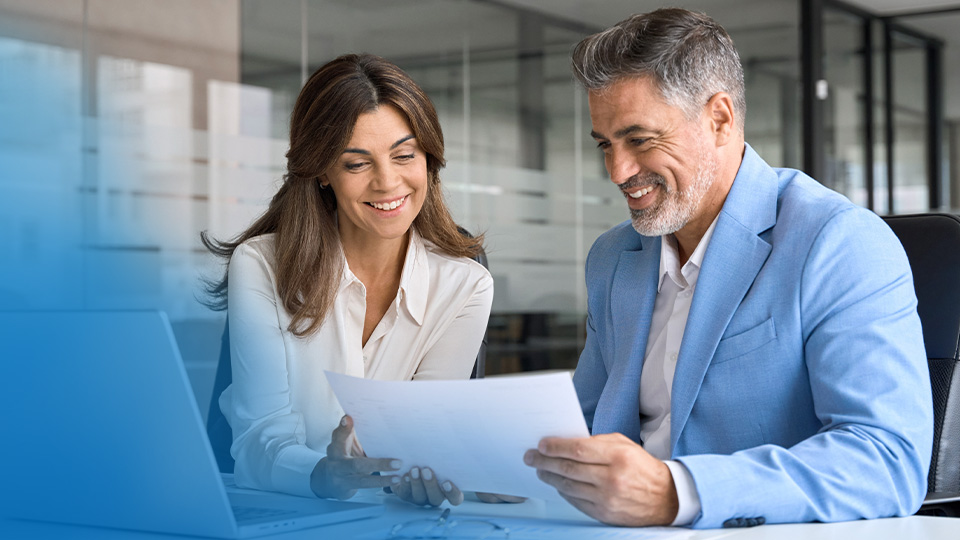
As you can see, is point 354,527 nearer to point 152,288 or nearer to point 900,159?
point 152,288

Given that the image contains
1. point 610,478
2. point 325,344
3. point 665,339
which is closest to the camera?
point 610,478

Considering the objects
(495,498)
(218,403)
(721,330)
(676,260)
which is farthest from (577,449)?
(218,403)

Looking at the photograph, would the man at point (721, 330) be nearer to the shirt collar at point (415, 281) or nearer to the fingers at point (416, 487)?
the fingers at point (416, 487)

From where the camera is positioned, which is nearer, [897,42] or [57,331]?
[57,331]

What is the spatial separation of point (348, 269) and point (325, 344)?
16 centimetres

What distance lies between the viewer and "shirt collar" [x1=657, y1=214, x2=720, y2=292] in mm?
1563

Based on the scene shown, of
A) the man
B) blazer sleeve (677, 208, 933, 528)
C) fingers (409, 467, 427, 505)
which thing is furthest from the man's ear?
fingers (409, 467, 427, 505)

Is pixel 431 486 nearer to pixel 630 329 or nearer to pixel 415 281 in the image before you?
pixel 630 329

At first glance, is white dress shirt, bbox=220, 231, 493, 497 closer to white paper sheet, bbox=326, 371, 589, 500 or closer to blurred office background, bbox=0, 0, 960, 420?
white paper sheet, bbox=326, 371, 589, 500

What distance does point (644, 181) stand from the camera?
4.99 ft

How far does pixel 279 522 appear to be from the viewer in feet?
3.64

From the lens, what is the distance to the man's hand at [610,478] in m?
1.10

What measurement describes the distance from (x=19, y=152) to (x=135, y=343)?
3336 mm

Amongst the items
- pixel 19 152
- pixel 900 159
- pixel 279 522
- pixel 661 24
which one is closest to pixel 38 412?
pixel 279 522
